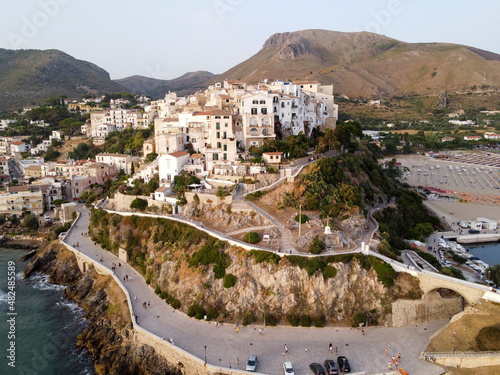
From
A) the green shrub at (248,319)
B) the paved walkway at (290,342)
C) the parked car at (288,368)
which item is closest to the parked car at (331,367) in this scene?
the paved walkway at (290,342)

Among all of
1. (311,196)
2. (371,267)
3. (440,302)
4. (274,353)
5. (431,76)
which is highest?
(431,76)

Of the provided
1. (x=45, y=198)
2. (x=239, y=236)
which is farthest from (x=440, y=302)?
(x=45, y=198)

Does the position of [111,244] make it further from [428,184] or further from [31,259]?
→ [428,184]

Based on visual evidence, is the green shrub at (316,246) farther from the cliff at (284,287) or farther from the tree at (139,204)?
the tree at (139,204)

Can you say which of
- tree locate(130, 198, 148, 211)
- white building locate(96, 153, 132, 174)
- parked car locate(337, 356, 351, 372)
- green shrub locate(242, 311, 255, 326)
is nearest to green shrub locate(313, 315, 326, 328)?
parked car locate(337, 356, 351, 372)

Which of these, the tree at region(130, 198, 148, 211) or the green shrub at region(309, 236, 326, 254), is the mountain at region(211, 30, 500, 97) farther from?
the green shrub at region(309, 236, 326, 254)

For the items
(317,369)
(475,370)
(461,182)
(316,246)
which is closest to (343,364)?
(317,369)
